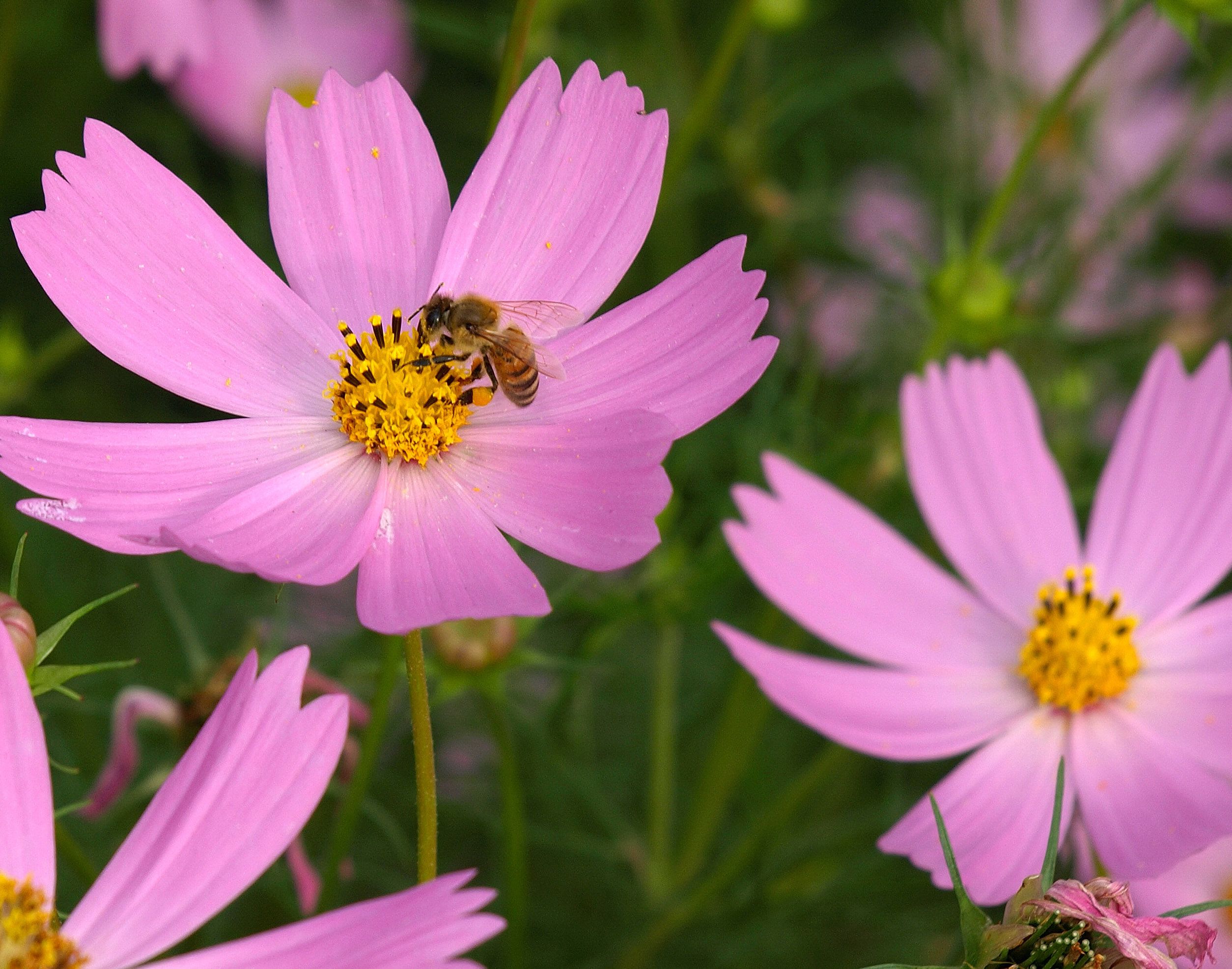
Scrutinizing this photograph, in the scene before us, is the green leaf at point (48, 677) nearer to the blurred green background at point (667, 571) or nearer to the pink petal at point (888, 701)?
the blurred green background at point (667, 571)

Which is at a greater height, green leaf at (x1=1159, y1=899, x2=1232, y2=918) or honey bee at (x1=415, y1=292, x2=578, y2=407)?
honey bee at (x1=415, y1=292, x2=578, y2=407)

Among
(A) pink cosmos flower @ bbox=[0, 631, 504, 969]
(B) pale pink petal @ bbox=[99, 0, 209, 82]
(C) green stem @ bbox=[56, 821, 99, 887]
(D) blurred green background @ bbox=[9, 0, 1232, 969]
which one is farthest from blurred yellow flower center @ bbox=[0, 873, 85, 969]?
(B) pale pink petal @ bbox=[99, 0, 209, 82]

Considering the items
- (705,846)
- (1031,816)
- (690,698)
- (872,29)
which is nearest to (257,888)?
(705,846)

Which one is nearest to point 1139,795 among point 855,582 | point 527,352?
point 855,582

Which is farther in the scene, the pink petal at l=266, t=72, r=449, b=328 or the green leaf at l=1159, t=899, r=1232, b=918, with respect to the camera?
the pink petal at l=266, t=72, r=449, b=328

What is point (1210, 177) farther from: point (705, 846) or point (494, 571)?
point (494, 571)

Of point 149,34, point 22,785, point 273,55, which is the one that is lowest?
point 22,785

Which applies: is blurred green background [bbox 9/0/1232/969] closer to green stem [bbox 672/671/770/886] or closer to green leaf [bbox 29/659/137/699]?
green stem [bbox 672/671/770/886]

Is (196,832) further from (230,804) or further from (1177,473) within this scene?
(1177,473)
